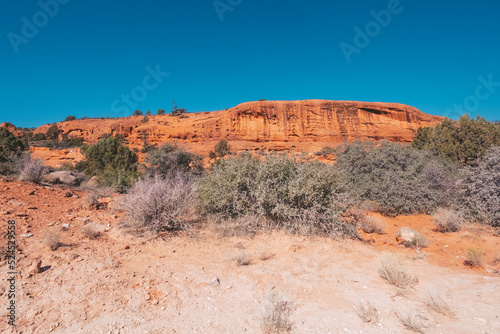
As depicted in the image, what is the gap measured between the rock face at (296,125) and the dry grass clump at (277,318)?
31676mm

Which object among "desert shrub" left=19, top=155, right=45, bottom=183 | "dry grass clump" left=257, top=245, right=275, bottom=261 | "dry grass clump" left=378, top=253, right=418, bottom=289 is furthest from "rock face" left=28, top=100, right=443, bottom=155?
"dry grass clump" left=378, top=253, right=418, bottom=289

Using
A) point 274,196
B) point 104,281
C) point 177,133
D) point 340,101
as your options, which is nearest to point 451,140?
point 274,196

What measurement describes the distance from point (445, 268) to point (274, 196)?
3.49 metres

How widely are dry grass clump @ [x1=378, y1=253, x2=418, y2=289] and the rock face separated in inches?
1208

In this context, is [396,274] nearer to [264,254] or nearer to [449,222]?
[264,254]

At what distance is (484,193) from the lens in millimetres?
7438

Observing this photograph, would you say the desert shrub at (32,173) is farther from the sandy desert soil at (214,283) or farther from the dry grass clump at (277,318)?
the dry grass clump at (277,318)

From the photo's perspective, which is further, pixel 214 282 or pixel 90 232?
pixel 90 232

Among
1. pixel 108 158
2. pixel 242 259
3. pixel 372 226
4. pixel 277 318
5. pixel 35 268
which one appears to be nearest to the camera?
pixel 277 318

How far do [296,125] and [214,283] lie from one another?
110 ft

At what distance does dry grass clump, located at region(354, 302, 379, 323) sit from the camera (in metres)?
2.73

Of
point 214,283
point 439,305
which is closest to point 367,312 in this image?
point 439,305

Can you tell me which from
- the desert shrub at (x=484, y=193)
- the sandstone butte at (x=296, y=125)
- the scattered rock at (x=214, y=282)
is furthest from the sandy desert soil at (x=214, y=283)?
the sandstone butte at (x=296, y=125)

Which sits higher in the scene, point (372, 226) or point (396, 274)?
point (372, 226)
